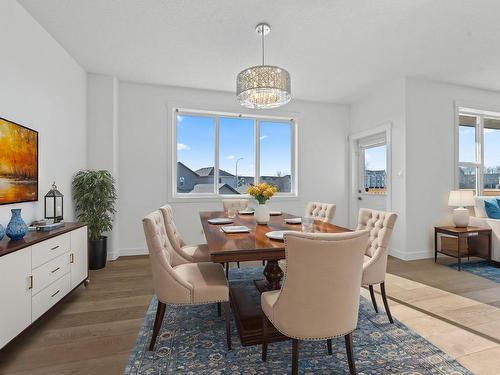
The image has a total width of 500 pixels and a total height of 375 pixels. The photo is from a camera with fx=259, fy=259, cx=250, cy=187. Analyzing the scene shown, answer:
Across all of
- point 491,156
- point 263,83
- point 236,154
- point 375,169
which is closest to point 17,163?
point 263,83

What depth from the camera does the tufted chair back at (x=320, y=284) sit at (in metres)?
1.26

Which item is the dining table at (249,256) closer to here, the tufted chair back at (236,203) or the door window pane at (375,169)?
the tufted chair back at (236,203)

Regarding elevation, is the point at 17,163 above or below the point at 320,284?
above

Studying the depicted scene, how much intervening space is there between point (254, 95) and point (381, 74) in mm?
2422

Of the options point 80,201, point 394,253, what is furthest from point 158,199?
point 394,253

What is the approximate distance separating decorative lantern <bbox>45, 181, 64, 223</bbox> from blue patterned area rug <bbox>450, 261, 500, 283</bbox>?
520cm

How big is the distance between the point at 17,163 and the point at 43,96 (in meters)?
0.92

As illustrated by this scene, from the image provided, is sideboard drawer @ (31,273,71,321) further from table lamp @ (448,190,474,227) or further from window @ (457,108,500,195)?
window @ (457,108,500,195)

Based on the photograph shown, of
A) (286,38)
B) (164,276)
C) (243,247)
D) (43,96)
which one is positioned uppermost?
(286,38)

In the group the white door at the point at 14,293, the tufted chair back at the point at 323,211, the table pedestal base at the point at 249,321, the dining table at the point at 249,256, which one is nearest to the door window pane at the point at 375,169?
the tufted chair back at the point at 323,211

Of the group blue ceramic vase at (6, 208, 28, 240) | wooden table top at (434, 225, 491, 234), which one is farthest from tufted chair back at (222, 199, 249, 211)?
wooden table top at (434, 225, 491, 234)

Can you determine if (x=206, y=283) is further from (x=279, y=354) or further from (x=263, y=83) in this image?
(x=263, y=83)

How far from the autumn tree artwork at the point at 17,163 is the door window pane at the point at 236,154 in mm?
2811

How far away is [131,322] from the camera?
220 cm
